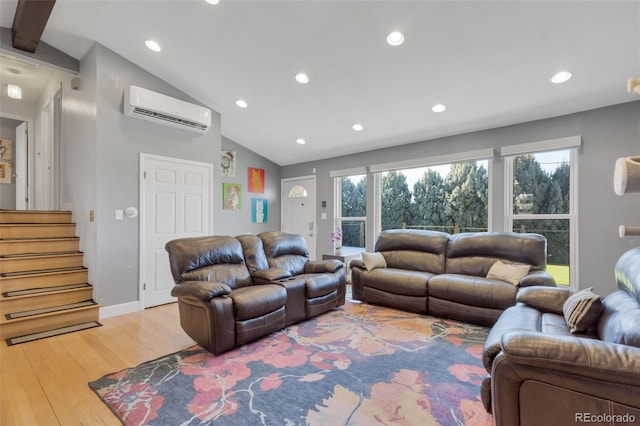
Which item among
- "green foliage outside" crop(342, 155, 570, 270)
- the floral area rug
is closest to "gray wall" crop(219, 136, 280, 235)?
"green foliage outside" crop(342, 155, 570, 270)

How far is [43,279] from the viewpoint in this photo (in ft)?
11.4

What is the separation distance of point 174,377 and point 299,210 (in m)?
4.86

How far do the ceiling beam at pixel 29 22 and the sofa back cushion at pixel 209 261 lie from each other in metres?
2.64

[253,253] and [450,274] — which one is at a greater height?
[253,253]

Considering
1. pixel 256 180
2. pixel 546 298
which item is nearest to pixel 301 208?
pixel 256 180

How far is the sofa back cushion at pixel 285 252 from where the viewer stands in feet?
11.9

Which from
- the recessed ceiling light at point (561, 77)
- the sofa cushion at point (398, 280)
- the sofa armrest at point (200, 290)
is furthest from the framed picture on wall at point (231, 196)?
the recessed ceiling light at point (561, 77)

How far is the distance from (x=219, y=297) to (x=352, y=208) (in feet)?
13.0

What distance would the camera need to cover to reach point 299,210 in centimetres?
679

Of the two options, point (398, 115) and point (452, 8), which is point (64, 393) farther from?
point (398, 115)

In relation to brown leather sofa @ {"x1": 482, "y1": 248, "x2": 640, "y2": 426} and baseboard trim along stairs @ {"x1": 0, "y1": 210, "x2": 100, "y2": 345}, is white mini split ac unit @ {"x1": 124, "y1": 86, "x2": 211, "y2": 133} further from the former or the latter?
brown leather sofa @ {"x1": 482, "y1": 248, "x2": 640, "y2": 426}

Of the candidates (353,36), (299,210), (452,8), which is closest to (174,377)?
(353,36)

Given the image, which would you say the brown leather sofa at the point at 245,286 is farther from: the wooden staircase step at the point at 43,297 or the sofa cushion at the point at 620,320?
the sofa cushion at the point at 620,320

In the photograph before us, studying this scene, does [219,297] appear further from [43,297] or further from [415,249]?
[415,249]
